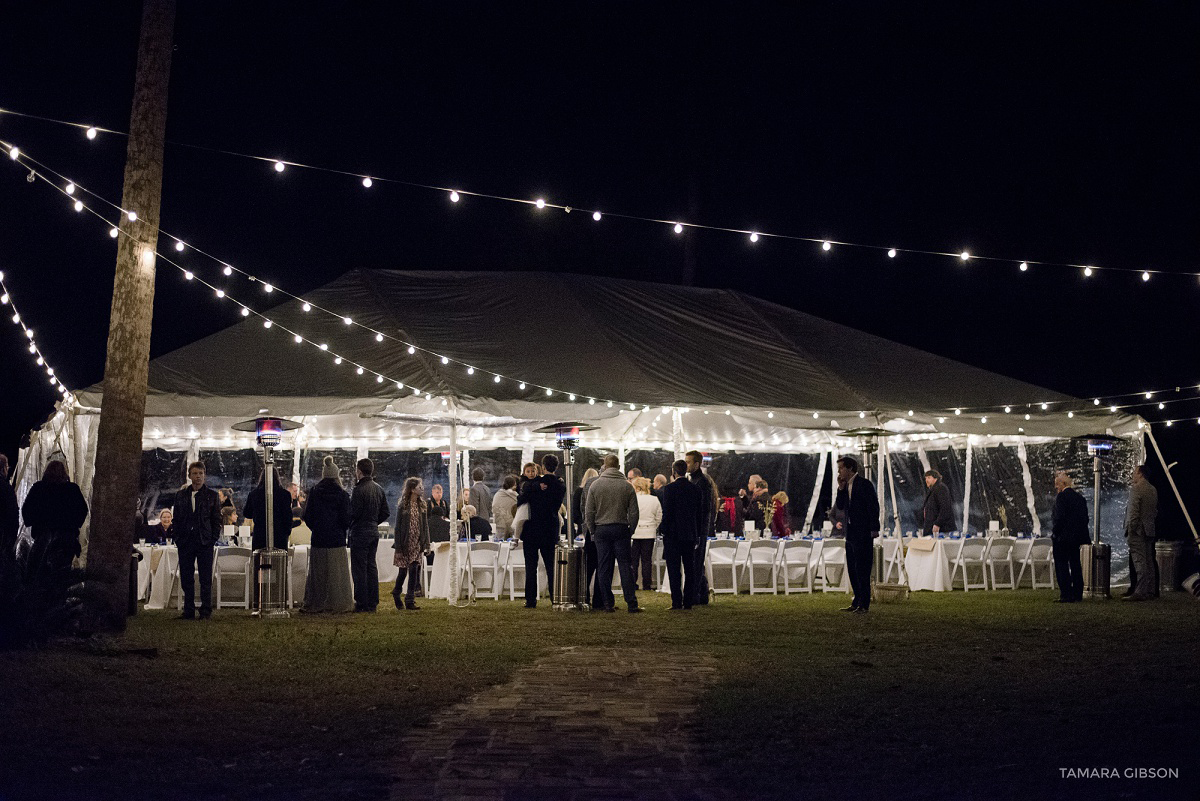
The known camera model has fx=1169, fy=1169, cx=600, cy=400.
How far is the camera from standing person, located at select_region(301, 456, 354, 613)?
1218 centimetres

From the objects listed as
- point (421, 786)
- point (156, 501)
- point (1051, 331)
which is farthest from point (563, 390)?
point (1051, 331)

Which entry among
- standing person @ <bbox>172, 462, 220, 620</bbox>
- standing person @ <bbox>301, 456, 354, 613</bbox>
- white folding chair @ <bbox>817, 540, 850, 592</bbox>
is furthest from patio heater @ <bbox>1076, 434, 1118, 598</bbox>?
standing person @ <bbox>172, 462, 220, 620</bbox>

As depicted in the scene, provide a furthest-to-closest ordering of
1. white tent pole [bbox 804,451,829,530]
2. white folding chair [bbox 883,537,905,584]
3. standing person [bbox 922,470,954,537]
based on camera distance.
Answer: white tent pole [bbox 804,451,829,530]
standing person [bbox 922,470,954,537]
white folding chair [bbox 883,537,905,584]

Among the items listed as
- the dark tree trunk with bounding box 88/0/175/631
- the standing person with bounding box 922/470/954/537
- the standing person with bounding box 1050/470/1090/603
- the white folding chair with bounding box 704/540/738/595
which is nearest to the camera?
the dark tree trunk with bounding box 88/0/175/631

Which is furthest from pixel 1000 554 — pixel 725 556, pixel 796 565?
Answer: pixel 725 556

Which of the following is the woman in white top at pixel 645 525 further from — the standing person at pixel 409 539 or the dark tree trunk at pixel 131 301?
the dark tree trunk at pixel 131 301

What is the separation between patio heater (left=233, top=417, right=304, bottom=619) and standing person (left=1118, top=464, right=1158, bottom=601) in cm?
962

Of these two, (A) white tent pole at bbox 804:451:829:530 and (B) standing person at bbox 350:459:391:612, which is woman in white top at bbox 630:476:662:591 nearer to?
(B) standing person at bbox 350:459:391:612

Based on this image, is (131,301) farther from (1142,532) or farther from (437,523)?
(1142,532)

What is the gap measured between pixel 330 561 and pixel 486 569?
2.59 m

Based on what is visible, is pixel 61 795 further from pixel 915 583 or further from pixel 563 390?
pixel 915 583

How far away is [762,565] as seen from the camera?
15.5m

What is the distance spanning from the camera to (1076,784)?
4.27 metres

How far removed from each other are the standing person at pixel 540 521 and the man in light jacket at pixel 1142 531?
268 inches
